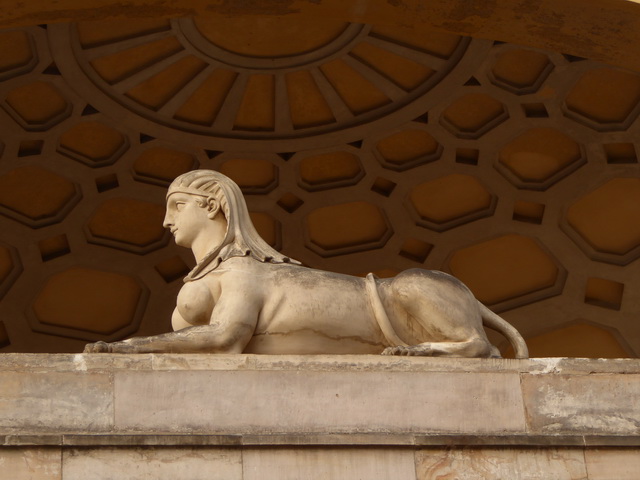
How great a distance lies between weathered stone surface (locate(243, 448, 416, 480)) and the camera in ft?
23.8

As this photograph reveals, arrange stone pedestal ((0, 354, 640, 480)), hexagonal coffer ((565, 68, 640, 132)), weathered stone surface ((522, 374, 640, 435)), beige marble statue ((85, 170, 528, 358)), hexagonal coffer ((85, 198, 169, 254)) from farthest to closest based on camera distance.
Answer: hexagonal coffer ((85, 198, 169, 254))
hexagonal coffer ((565, 68, 640, 132))
beige marble statue ((85, 170, 528, 358))
weathered stone surface ((522, 374, 640, 435))
stone pedestal ((0, 354, 640, 480))

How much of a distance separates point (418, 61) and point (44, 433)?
10623mm

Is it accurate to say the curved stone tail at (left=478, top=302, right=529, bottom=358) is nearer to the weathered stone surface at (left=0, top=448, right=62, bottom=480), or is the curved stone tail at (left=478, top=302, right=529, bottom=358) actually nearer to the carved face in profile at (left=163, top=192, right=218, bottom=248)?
the carved face in profile at (left=163, top=192, right=218, bottom=248)

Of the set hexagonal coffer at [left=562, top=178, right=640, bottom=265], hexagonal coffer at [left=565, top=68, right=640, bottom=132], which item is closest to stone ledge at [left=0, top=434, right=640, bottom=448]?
hexagonal coffer at [left=565, top=68, right=640, bottom=132]

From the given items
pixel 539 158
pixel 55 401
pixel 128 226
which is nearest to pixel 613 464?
pixel 55 401

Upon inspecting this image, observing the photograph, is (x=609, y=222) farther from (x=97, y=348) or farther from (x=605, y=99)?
(x=97, y=348)

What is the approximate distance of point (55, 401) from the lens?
24.2 feet

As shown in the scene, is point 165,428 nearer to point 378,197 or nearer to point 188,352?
point 188,352

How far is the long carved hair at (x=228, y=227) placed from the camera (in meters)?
8.61

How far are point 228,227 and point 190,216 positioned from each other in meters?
0.26

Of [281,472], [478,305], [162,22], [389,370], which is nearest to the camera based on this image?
[281,472]

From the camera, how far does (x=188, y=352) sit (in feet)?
26.0

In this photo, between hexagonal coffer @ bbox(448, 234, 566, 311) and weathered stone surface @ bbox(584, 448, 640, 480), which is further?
hexagonal coffer @ bbox(448, 234, 566, 311)

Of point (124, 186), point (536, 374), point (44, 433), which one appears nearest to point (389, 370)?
point (536, 374)
